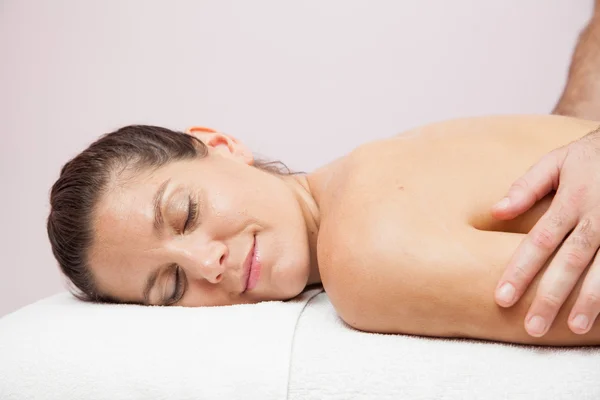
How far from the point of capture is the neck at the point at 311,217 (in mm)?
1263

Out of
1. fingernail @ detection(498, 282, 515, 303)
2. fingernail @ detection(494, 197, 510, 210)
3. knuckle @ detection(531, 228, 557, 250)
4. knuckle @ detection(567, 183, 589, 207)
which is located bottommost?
fingernail @ detection(498, 282, 515, 303)

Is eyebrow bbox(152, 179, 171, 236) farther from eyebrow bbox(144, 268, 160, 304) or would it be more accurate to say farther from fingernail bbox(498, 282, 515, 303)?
fingernail bbox(498, 282, 515, 303)

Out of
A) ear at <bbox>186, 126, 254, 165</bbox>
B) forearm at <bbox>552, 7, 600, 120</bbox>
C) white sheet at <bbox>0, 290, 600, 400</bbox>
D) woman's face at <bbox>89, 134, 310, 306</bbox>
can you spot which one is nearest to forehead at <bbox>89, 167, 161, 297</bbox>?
woman's face at <bbox>89, 134, 310, 306</bbox>

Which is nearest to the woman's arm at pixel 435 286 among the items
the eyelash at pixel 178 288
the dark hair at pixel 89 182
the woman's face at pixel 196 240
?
the woman's face at pixel 196 240

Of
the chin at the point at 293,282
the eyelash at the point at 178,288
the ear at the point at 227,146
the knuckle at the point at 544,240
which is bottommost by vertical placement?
the chin at the point at 293,282

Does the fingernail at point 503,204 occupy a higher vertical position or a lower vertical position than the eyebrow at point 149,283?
higher

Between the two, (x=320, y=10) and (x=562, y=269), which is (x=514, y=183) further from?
(x=320, y=10)

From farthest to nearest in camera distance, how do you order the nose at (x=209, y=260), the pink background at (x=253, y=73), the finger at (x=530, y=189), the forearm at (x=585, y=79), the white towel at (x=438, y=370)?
the pink background at (x=253, y=73) → the forearm at (x=585, y=79) → the nose at (x=209, y=260) → the finger at (x=530, y=189) → the white towel at (x=438, y=370)

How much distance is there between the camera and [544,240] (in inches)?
31.9

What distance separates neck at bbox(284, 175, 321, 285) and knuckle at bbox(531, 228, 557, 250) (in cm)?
52

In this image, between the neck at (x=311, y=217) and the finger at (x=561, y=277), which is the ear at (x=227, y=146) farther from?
the finger at (x=561, y=277)

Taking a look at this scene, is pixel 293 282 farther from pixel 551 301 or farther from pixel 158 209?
pixel 551 301

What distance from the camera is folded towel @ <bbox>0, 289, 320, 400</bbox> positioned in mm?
854

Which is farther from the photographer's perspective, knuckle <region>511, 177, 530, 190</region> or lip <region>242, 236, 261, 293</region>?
lip <region>242, 236, 261, 293</region>
